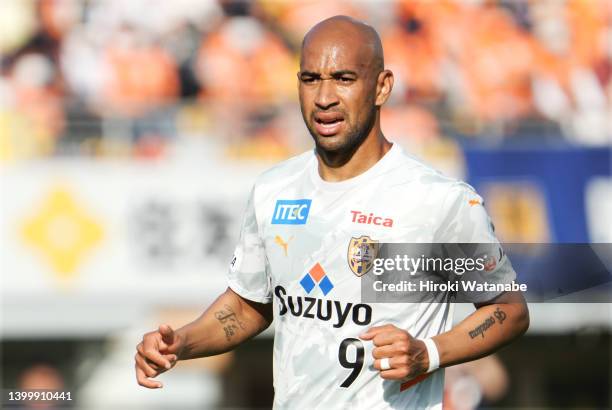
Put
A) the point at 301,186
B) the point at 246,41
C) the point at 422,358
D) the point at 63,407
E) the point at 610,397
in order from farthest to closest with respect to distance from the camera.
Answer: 1. the point at 610,397
2. the point at 246,41
3. the point at 63,407
4. the point at 301,186
5. the point at 422,358

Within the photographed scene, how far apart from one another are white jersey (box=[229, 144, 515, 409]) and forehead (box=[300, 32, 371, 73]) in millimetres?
393

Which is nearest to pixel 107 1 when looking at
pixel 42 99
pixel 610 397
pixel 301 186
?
pixel 42 99

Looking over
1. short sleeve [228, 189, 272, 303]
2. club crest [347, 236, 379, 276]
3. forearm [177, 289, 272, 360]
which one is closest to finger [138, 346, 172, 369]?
forearm [177, 289, 272, 360]

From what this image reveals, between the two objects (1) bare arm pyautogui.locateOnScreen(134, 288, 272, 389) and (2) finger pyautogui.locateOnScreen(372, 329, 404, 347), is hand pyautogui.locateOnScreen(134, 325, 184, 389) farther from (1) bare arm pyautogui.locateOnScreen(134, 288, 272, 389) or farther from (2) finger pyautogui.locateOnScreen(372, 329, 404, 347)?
(2) finger pyautogui.locateOnScreen(372, 329, 404, 347)

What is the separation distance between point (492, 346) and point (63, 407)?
8.71m

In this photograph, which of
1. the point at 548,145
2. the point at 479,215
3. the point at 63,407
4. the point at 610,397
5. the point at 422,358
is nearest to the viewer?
the point at 422,358

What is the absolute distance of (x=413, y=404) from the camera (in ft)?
12.2

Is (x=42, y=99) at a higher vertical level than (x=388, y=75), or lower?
higher

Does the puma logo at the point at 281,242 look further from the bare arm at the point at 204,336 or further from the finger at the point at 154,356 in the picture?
the finger at the point at 154,356

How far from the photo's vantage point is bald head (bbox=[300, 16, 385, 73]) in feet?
12.3

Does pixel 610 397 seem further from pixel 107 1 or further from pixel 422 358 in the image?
pixel 422 358

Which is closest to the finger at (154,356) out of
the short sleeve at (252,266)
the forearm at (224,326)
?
the forearm at (224,326)

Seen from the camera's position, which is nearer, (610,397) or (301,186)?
(301,186)

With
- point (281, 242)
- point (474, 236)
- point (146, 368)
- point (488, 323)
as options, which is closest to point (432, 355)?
point (488, 323)
